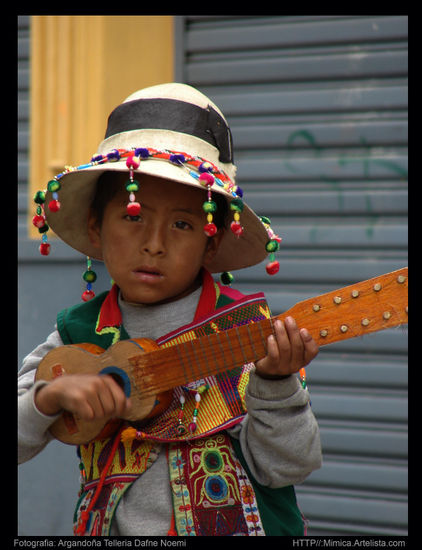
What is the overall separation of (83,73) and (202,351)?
2802mm

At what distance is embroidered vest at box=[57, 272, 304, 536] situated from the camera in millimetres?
1785

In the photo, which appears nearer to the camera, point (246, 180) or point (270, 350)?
point (270, 350)

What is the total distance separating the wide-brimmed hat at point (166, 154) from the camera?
1916mm

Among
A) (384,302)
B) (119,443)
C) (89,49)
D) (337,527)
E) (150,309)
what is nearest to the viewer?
(384,302)

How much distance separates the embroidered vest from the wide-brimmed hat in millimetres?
353

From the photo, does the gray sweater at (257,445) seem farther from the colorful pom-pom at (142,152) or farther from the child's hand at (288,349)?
the colorful pom-pom at (142,152)

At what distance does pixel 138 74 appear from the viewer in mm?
4129

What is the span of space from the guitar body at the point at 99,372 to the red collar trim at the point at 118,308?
0.15 metres

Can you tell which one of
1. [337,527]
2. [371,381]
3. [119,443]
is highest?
[119,443]

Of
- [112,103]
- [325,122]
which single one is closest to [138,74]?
[112,103]

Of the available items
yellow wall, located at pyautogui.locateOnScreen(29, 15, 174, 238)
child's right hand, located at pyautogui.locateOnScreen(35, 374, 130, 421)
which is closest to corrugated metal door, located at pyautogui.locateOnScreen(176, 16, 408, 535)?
yellow wall, located at pyautogui.locateOnScreen(29, 15, 174, 238)

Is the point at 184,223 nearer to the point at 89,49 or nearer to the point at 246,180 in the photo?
the point at 246,180

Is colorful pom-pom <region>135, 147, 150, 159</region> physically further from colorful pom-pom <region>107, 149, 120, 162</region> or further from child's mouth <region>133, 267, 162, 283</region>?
child's mouth <region>133, 267, 162, 283</region>

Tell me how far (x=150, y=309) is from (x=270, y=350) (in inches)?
19.8
